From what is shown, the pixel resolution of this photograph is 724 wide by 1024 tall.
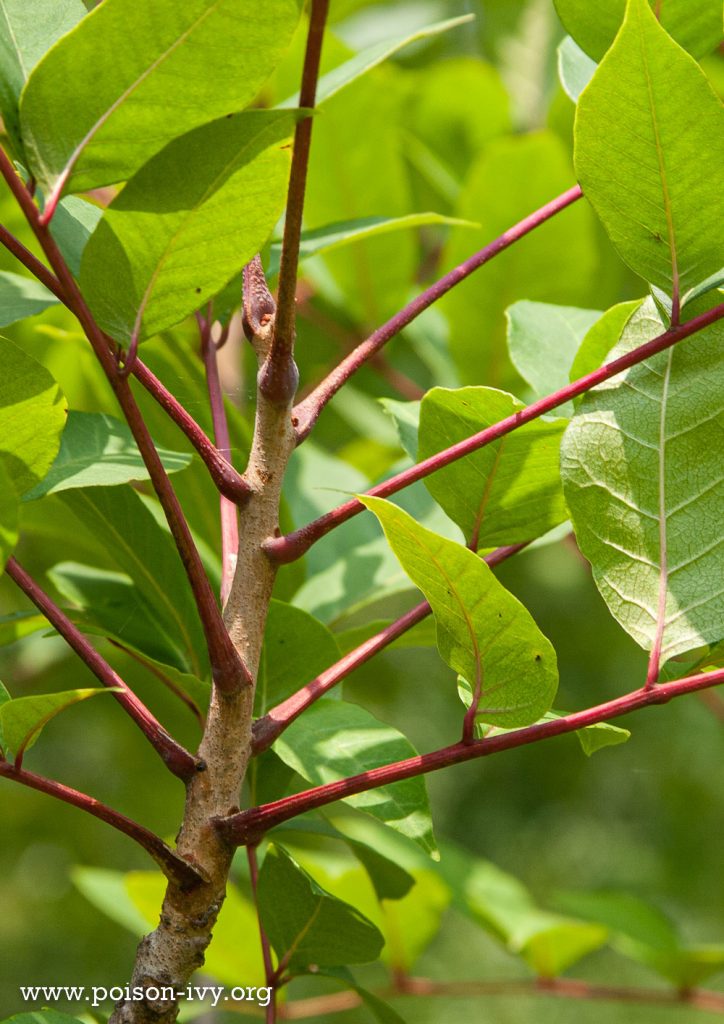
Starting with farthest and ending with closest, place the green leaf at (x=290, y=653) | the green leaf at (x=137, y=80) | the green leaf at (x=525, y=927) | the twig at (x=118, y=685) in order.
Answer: the green leaf at (x=525, y=927), the green leaf at (x=290, y=653), the twig at (x=118, y=685), the green leaf at (x=137, y=80)

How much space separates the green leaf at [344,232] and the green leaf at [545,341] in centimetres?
6

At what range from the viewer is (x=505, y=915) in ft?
3.06

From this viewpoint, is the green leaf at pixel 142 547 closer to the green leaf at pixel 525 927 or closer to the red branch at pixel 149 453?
the red branch at pixel 149 453

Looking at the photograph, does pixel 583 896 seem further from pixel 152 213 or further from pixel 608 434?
pixel 152 213

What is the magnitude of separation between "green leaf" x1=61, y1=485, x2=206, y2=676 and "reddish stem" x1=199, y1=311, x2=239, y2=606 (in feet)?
0.17

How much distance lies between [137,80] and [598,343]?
248mm

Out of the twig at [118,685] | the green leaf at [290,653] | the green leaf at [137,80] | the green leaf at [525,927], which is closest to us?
the green leaf at [137,80]

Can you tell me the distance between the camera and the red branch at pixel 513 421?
16.3 inches

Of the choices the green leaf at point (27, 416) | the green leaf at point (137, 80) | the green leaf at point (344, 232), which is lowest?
the green leaf at point (27, 416)

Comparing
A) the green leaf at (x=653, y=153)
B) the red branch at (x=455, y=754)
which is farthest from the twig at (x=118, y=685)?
the green leaf at (x=653, y=153)

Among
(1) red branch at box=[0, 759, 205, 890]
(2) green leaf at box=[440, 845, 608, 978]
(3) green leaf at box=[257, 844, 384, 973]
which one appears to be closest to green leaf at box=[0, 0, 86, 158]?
(1) red branch at box=[0, 759, 205, 890]

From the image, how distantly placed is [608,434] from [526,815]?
1987 mm

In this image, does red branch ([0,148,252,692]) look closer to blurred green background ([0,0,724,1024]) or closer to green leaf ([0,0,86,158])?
green leaf ([0,0,86,158])

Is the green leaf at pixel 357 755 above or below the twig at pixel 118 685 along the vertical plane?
below
